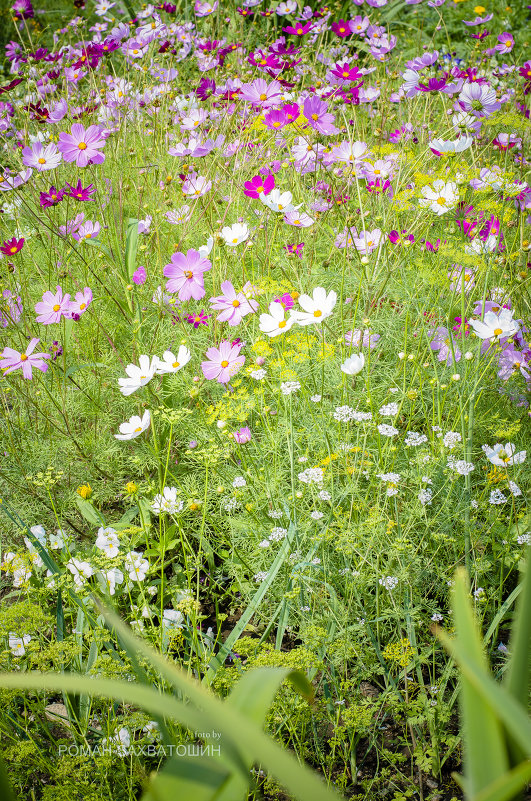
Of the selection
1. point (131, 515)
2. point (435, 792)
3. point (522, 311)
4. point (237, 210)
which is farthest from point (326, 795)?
point (237, 210)

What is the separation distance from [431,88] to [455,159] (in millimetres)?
208

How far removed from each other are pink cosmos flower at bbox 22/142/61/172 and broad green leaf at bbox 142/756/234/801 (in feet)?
5.32

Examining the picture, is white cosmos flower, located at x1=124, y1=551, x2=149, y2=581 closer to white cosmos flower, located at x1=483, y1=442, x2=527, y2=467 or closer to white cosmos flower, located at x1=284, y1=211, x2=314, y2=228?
A: white cosmos flower, located at x1=483, y1=442, x2=527, y2=467

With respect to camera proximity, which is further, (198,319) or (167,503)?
(198,319)

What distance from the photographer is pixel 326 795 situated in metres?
0.39

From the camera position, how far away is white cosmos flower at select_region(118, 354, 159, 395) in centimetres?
120

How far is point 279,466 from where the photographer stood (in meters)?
1.36

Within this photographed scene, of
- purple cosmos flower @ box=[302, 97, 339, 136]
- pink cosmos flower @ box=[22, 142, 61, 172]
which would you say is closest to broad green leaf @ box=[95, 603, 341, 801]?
purple cosmos flower @ box=[302, 97, 339, 136]

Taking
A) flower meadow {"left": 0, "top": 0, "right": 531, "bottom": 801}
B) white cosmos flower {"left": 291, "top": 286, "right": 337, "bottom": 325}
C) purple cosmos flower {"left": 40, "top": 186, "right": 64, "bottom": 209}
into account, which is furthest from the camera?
purple cosmos flower {"left": 40, "top": 186, "right": 64, "bottom": 209}

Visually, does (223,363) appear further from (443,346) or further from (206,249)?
(443,346)

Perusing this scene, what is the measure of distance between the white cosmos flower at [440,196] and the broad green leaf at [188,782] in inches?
47.7

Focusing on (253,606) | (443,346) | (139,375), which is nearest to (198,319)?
(139,375)

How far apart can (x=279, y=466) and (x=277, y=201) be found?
2.26 feet

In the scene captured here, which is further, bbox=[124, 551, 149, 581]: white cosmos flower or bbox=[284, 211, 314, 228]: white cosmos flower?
bbox=[284, 211, 314, 228]: white cosmos flower
